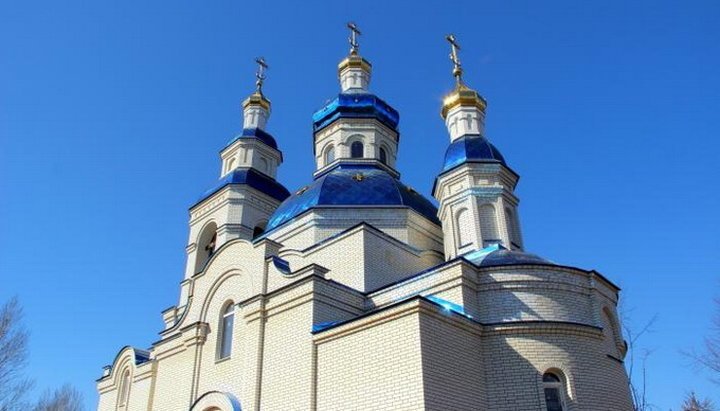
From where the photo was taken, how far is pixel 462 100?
54.0ft

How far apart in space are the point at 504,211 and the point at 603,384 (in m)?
5.28

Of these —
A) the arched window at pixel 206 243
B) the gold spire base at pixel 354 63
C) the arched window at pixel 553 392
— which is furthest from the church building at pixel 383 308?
the gold spire base at pixel 354 63

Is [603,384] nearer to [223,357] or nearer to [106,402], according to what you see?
[223,357]

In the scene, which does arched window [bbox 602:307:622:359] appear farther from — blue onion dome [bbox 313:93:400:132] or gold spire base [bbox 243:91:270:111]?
gold spire base [bbox 243:91:270:111]

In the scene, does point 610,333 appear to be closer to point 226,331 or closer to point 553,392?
A: point 553,392

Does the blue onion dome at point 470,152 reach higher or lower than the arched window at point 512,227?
higher

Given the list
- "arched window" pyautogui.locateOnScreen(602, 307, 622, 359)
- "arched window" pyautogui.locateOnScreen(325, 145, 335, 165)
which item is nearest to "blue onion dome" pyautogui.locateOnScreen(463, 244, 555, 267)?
"arched window" pyautogui.locateOnScreen(602, 307, 622, 359)

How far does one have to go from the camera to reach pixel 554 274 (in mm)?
10680

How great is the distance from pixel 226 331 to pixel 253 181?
7770mm

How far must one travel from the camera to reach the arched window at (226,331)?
489 inches

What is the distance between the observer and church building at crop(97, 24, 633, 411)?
30.3 feet

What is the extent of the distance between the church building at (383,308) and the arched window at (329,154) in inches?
1.9

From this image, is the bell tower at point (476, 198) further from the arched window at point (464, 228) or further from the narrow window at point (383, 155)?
the narrow window at point (383, 155)

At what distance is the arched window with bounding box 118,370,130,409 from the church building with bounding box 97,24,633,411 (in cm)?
3
